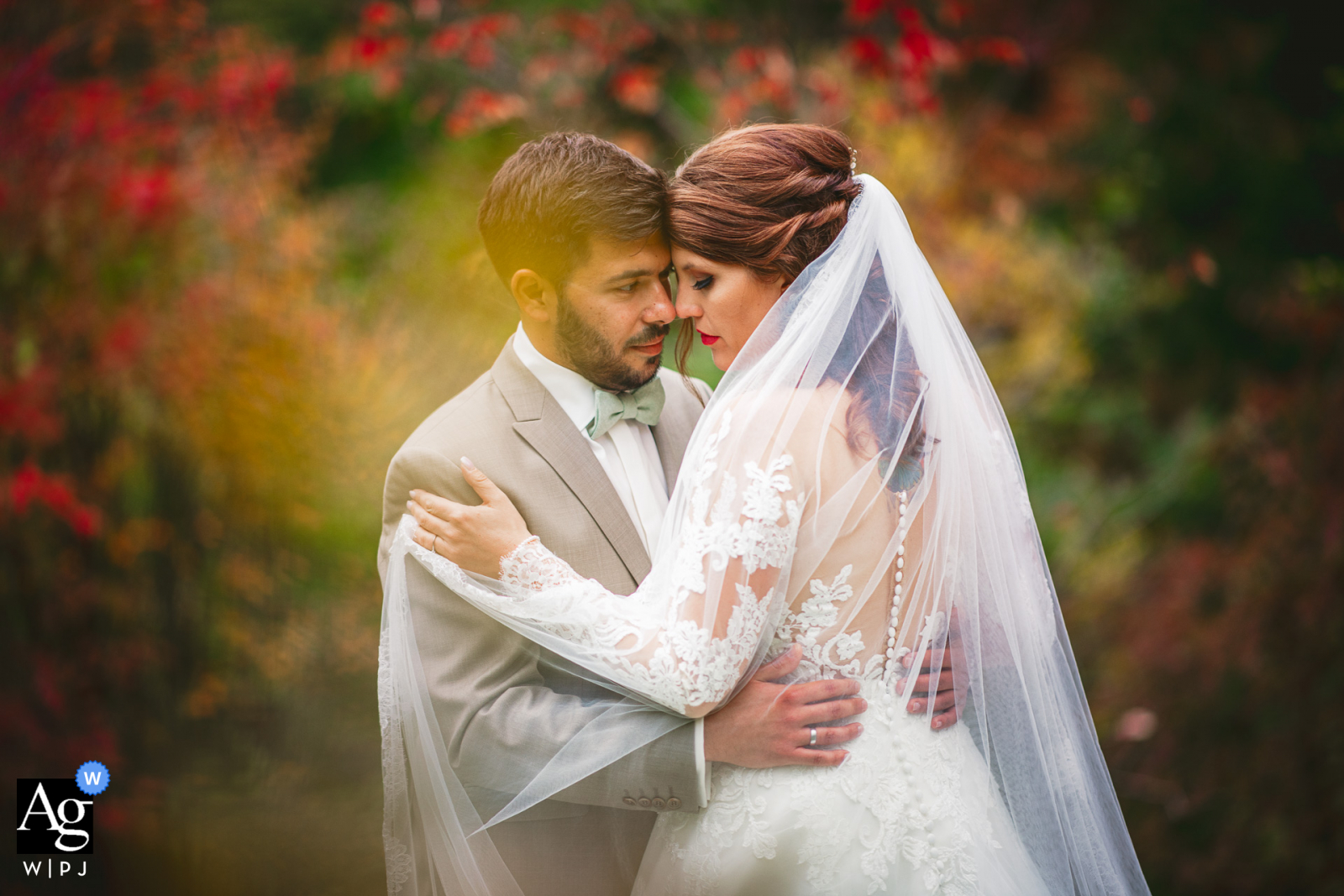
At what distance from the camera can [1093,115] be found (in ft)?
24.5

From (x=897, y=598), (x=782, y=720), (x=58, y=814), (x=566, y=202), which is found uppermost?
(x=566, y=202)

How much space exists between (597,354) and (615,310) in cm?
13

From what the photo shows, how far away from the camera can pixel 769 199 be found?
7.20 feet

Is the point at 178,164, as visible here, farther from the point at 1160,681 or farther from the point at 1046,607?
the point at 1160,681

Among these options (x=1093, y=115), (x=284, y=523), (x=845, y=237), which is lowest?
(x=284, y=523)

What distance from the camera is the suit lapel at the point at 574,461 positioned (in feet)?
7.78

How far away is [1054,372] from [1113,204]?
5.13 feet

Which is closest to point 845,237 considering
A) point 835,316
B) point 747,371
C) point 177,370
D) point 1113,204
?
point 835,316

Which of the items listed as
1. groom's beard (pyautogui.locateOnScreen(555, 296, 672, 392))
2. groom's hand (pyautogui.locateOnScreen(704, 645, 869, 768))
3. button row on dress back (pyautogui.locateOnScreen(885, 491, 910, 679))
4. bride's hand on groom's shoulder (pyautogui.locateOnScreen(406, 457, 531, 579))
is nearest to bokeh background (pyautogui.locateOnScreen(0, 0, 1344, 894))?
groom's beard (pyautogui.locateOnScreen(555, 296, 672, 392))

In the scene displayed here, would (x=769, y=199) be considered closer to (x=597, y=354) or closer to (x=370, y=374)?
(x=597, y=354)

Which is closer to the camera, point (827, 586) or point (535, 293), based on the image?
point (827, 586)

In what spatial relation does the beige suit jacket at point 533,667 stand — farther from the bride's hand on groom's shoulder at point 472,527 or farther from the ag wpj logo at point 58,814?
the ag wpj logo at point 58,814

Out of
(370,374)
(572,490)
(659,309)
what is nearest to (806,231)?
(659,309)

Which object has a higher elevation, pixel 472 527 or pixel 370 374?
pixel 370 374
